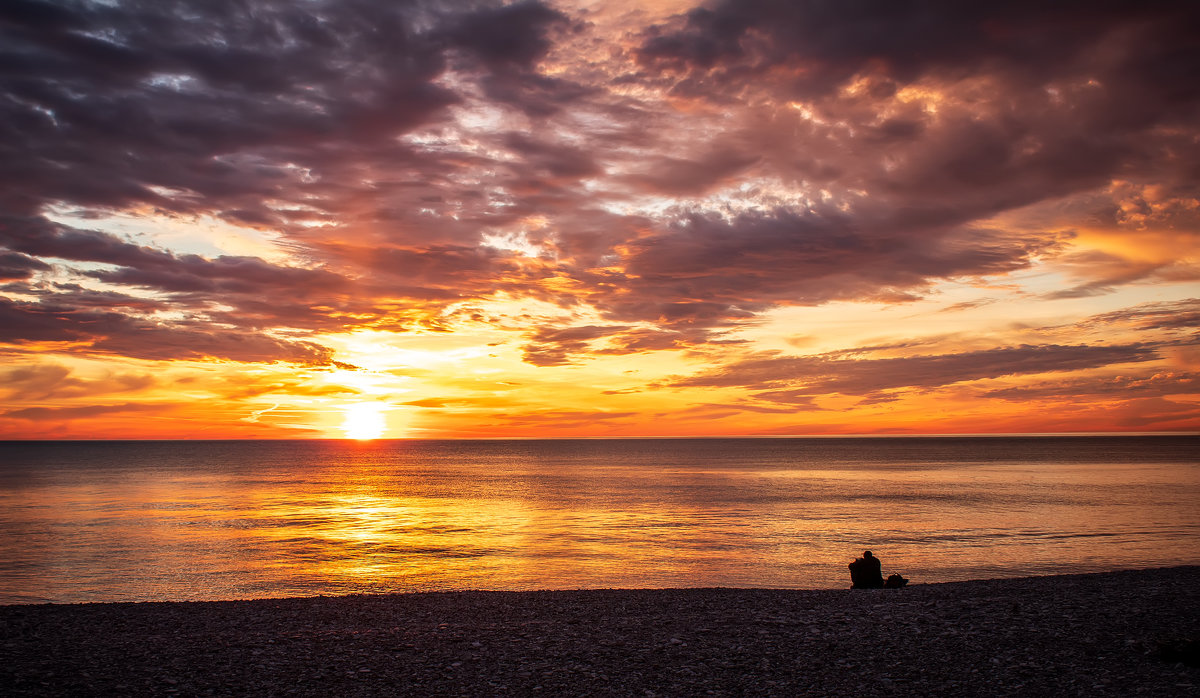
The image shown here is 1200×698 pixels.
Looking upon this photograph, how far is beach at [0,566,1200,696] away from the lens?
10859 mm

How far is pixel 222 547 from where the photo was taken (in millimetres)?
34688

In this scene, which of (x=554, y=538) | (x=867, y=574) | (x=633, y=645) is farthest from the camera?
(x=554, y=538)

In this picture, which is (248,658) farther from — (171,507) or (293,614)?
(171,507)

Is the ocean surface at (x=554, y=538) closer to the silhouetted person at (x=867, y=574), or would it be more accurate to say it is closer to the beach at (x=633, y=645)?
the silhouetted person at (x=867, y=574)

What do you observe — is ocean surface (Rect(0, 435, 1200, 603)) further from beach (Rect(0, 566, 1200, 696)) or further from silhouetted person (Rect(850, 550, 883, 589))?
beach (Rect(0, 566, 1200, 696))

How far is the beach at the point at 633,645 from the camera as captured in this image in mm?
10859

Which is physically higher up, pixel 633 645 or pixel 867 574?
pixel 633 645

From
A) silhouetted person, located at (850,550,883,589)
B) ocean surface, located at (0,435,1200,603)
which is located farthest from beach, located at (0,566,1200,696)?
ocean surface, located at (0,435,1200,603)

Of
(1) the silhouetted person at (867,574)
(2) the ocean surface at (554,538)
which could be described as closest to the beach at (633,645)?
(1) the silhouetted person at (867,574)

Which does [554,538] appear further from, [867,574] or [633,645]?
[633,645]

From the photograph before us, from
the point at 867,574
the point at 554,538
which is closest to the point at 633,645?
the point at 867,574

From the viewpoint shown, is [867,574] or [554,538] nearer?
[867,574]

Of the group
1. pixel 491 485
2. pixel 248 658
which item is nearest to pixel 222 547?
pixel 248 658

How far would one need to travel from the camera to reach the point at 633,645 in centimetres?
1304
